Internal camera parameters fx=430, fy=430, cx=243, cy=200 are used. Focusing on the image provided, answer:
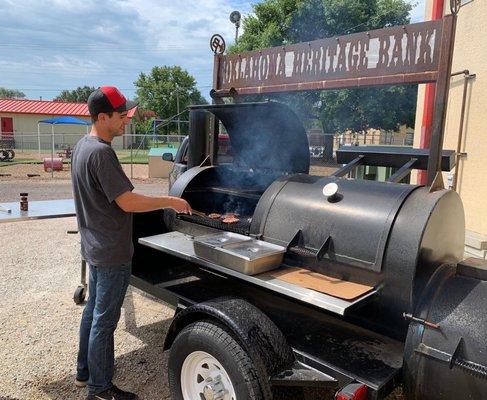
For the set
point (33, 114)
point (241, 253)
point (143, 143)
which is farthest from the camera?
point (33, 114)

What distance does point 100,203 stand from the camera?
2572 mm

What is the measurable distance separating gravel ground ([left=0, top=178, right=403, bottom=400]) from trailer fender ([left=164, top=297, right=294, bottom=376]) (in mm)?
1063

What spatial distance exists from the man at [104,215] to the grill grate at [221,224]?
422mm

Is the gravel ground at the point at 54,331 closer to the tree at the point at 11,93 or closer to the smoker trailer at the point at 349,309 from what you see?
the smoker trailer at the point at 349,309

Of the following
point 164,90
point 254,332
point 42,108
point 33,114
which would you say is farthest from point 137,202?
point 164,90

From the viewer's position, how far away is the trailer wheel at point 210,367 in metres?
2.10

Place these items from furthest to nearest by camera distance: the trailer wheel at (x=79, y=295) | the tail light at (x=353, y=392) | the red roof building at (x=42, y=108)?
1. the red roof building at (x=42, y=108)
2. the trailer wheel at (x=79, y=295)
3. the tail light at (x=353, y=392)

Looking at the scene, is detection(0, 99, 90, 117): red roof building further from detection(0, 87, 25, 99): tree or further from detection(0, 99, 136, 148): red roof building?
detection(0, 87, 25, 99): tree

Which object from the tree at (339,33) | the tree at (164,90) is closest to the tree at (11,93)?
the tree at (164,90)

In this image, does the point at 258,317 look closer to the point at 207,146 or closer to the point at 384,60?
the point at 384,60

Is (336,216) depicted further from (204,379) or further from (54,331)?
(54,331)

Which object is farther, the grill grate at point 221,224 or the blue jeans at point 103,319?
the grill grate at point 221,224

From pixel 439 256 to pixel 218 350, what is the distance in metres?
1.26

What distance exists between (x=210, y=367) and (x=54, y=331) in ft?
6.87
